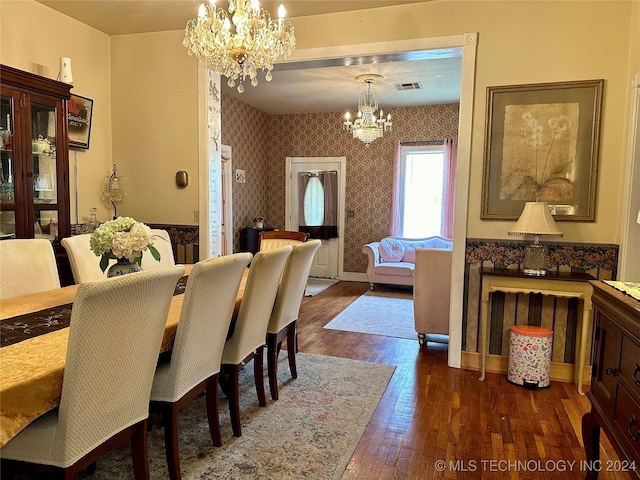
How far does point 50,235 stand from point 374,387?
8.73ft

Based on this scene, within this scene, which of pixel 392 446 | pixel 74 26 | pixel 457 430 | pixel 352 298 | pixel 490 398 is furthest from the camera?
pixel 352 298

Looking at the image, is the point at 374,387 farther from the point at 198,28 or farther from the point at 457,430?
the point at 198,28

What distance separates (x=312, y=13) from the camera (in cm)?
348

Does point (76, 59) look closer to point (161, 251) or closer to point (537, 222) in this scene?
point (161, 251)

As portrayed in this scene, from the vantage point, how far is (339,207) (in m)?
7.14

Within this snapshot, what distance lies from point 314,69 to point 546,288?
3295mm

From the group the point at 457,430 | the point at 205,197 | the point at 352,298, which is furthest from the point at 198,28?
the point at 352,298

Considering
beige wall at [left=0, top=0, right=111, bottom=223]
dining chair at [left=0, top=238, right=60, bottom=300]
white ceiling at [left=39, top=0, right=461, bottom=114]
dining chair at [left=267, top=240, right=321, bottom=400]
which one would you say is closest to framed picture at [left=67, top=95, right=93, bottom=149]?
beige wall at [left=0, top=0, right=111, bottom=223]

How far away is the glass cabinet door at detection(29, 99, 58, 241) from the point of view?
3.08 meters

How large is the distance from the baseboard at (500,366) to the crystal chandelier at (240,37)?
2551 mm

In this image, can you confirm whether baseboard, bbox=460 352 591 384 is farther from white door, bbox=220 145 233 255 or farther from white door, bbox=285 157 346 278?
white door, bbox=285 157 346 278

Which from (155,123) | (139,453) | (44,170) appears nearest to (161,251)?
(44,170)

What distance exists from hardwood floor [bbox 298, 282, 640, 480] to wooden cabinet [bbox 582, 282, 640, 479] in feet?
1.22

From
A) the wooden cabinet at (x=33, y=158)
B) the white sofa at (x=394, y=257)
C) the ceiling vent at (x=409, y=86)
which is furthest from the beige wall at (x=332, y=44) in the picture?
the white sofa at (x=394, y=257)
